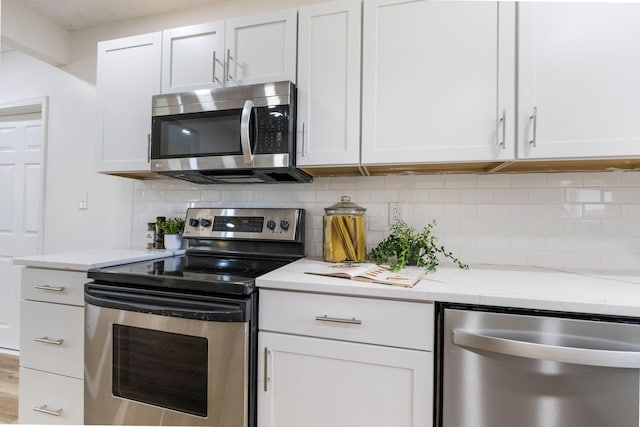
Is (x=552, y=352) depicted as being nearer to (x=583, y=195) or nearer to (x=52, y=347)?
(x=583, y=195)

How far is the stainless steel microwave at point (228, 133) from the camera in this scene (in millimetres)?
1535

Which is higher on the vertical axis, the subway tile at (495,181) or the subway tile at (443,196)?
the subway tile at (495,181)

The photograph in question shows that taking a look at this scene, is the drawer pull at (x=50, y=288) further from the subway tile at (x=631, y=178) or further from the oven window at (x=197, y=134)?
the subway tile at (x=631, y=178)

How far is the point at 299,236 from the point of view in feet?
5.81

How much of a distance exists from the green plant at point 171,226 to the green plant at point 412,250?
122 cm

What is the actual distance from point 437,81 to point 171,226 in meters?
1.71

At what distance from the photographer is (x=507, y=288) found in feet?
3.69

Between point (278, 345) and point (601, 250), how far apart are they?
5.09ft

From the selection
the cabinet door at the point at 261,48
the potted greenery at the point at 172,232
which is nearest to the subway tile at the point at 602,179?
the cabinet door at the point at 261,48

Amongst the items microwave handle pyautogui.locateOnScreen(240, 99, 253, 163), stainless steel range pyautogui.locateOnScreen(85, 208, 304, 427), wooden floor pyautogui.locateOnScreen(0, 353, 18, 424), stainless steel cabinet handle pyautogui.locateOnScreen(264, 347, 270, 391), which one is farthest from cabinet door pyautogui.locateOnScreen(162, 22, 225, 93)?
wooden floor pyautogui.locateOnScreen(0, 353, 18, 424)

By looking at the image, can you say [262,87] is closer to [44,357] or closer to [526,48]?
[526,48]

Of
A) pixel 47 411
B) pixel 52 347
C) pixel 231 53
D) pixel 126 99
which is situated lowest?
pixel 47 411

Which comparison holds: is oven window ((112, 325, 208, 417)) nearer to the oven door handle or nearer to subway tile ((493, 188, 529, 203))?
the oven door handle

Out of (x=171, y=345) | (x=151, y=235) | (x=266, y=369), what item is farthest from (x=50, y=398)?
(x=266, y=369)
